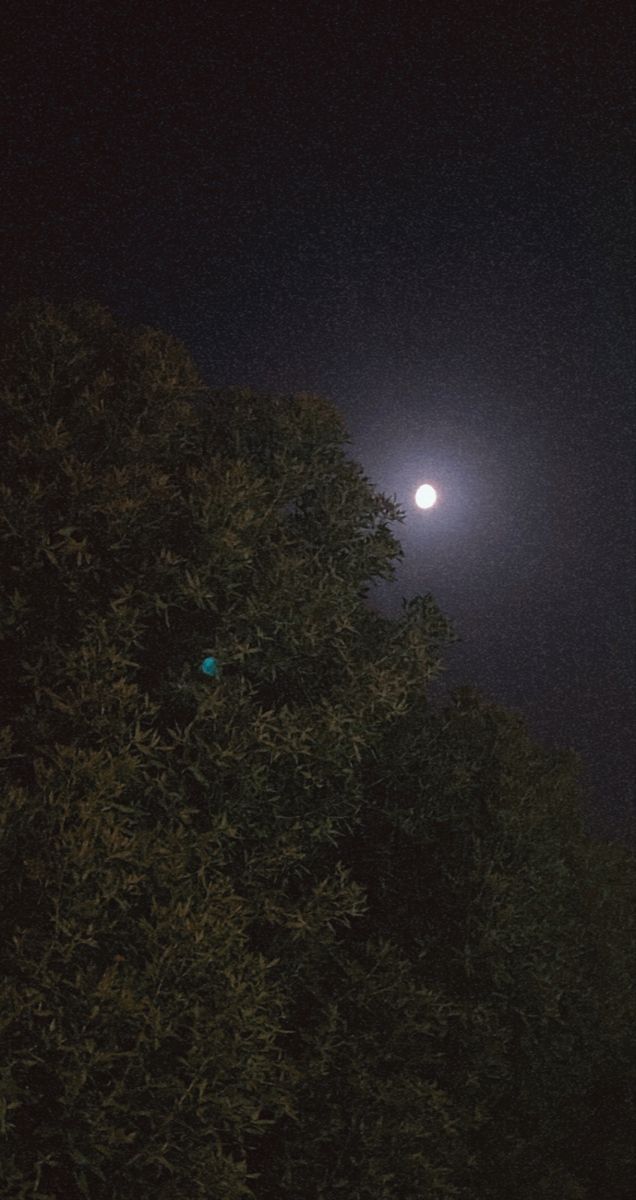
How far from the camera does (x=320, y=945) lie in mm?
10000

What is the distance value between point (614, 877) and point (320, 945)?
12126mm

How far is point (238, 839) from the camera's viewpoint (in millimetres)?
9312

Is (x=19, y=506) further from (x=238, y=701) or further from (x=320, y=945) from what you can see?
(x=320, y=945)

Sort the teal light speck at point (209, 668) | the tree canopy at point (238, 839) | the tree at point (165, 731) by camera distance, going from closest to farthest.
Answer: the tree at point (165, 731) → the tree canopy at point (238, 839) → the teal light speck at point (209, 668)

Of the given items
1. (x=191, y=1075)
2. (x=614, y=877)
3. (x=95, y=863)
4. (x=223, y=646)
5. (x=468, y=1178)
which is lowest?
(x=468, y=1178)

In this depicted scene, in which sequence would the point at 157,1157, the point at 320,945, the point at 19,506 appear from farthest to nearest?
the point at 320,945 → the point at 19,506 → the point at 157,1157

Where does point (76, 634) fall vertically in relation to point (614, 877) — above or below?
below

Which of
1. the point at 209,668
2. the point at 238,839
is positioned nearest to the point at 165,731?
the point at 209,668

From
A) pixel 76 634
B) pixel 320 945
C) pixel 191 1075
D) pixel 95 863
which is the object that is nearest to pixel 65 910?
pixel 95 863

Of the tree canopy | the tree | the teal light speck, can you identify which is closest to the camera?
the tree

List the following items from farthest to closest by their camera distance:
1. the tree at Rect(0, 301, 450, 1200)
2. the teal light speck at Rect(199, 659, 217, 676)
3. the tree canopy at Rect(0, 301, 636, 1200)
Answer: the teal light speck at Rect(199, 659, 217, 676)
the tree canopy at Rect(0, 301, 636, 1200)
the tree at Rect(0, 301, 450, 1200)

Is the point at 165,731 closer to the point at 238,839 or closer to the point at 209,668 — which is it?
the point at 209,668

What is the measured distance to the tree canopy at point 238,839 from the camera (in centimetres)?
739

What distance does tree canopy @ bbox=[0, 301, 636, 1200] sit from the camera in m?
7.39
